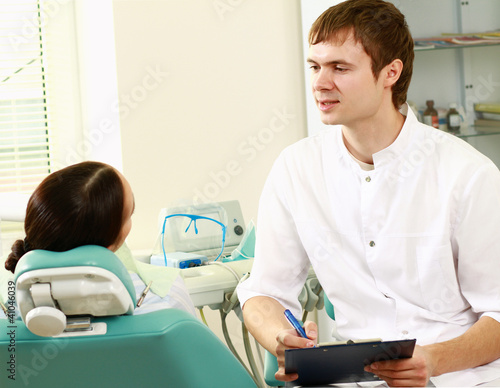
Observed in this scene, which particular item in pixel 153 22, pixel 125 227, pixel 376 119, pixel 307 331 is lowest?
pixel 307 331

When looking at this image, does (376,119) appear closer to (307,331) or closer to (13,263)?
(307,331)

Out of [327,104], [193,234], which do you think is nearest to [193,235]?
[193,234]

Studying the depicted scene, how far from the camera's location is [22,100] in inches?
115

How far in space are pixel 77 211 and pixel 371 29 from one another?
0.81 m

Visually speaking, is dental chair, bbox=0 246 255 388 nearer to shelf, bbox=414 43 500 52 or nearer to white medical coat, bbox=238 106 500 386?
white medical coat, bbox=238 106 500 386

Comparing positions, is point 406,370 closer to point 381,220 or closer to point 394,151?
point 381,220

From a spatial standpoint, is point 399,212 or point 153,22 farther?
point 153,22

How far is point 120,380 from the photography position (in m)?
1.03

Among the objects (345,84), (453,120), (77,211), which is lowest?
(77,211)

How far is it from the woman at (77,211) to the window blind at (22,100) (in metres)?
1.83

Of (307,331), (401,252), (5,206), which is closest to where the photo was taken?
(307,331)

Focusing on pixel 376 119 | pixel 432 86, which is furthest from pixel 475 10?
pixel 376 119

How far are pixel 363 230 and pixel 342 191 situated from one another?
0.36ft

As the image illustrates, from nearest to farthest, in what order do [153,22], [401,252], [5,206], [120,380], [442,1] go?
[120,380]
[401,252]
[5,206]
[153,22]
[442,1]
